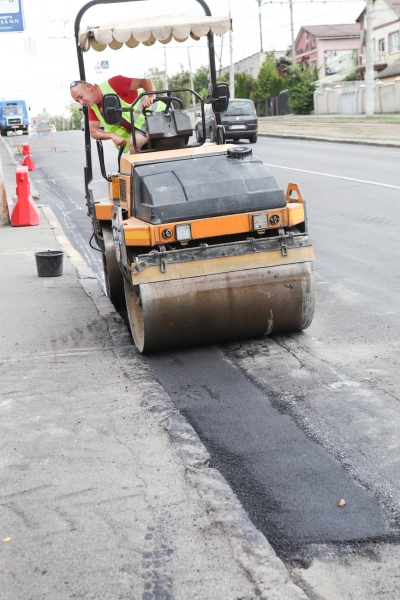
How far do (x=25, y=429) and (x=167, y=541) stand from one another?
5.61 ft

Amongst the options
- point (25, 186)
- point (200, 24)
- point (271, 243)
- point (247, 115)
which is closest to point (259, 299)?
point (271, 243)

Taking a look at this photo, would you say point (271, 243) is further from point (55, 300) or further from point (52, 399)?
point (55, 300)

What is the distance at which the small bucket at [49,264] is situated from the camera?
950cm

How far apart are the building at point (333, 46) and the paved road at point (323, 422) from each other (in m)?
77.2

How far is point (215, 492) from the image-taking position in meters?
3.98

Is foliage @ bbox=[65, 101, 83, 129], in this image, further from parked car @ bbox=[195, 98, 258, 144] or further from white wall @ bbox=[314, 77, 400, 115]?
parked car @ bbox=[195, 98, 258, 144]

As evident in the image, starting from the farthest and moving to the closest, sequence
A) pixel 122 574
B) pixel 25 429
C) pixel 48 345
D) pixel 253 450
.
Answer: pixel 48 345, pixel 25 429, pixel 253 450, pixel 122 574

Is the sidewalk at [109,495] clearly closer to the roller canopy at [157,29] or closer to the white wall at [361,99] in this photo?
the roller canopy at [157,29]

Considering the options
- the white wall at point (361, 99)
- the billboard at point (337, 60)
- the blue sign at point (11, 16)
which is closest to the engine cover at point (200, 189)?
the blue sign at point (11, 16)

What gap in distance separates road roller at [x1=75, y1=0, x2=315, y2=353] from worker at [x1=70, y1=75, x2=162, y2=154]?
66 cm

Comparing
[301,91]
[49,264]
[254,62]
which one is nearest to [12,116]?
[301,91]

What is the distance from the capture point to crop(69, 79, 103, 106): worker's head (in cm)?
751

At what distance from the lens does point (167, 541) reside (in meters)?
3.53

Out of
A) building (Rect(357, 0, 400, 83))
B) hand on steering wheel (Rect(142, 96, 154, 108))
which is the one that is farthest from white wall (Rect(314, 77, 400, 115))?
hand on steering wheel (Rect(142, 96, 154, 108))
